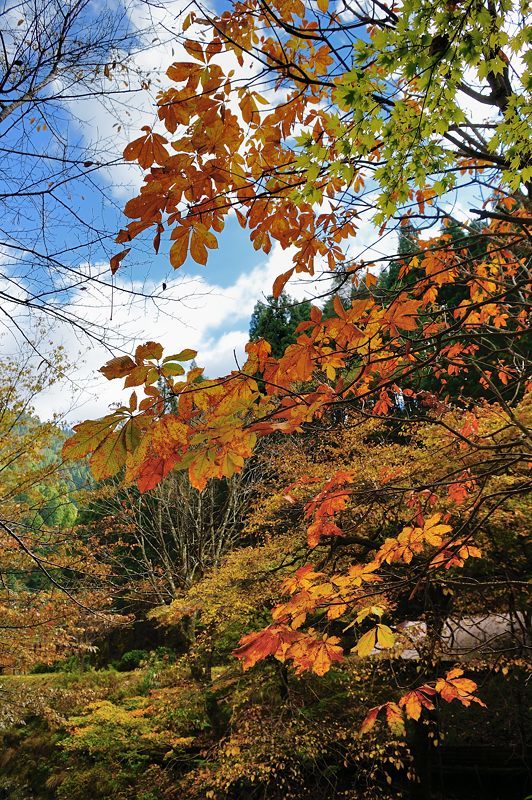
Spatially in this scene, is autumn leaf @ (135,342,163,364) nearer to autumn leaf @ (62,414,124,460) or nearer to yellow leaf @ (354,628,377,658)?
autumn leaf @ (62,414,124,460)

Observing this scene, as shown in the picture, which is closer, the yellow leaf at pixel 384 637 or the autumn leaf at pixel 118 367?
the autumn leaf at pixel 118 367

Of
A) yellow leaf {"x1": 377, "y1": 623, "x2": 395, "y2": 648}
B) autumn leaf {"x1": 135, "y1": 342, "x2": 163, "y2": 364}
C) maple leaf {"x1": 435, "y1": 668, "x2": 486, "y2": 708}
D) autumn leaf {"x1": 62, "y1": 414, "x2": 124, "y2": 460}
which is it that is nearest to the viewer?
autumn leaf {"x1": 62, "y1": 414, "x2": 124, "y2": 460}

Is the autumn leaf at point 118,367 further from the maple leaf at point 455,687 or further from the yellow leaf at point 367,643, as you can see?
the maple leaf at point 455,687

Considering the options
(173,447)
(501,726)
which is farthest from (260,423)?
(501,726)

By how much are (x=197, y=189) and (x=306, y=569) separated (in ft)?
3.96

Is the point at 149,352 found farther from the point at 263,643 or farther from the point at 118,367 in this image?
the point at 263,643

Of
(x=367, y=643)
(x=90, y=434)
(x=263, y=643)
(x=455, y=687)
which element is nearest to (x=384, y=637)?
(x=367, y=643)

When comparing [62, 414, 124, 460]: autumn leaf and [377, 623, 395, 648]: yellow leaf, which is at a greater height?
[62, 414, 124, 460]: autumn leaf

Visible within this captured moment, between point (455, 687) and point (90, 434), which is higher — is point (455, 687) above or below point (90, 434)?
below

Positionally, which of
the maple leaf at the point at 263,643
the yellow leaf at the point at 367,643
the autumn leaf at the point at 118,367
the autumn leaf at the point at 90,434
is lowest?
the yellow leaf at the point at 367,643

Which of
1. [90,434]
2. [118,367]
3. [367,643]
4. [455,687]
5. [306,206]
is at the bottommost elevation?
[455,687]

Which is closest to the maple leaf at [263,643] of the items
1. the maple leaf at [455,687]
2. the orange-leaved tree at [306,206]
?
the orange-leaved tree at [306,206]

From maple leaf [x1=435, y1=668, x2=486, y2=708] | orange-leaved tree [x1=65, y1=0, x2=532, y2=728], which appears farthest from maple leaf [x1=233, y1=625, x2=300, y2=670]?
maple leaf [x1=435, y1=668, x2=486, y2=708]

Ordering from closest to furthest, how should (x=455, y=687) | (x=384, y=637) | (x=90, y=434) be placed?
1. (x=90, y=434)
2. (x=384, y=637)
3. (x=455, y=687)
